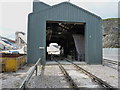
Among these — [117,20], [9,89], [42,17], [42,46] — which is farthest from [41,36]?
[117,20]

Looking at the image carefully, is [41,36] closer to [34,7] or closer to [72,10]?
Result: [72,10]

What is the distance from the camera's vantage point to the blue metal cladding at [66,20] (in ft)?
41.3

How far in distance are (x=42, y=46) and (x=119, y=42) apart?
24.3m

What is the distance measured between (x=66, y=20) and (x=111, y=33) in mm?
24528

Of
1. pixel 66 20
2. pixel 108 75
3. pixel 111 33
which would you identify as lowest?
pixel 108 75

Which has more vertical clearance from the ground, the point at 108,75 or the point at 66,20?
the point at 66,20

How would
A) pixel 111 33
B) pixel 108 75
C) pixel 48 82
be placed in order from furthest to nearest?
pixel 111 33, pixel 108 75, pixel 48 82

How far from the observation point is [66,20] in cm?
1316

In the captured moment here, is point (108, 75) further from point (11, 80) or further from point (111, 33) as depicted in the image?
point (111, 33)

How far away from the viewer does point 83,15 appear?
44.3ft

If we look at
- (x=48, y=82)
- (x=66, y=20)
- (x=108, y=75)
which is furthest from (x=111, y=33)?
(x=48, y=82)

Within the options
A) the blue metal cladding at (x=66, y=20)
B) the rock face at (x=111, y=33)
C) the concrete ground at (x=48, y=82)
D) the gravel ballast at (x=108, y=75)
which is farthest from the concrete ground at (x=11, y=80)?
the rock face at (x=111, y=33)

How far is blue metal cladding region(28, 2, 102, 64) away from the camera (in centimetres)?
1259

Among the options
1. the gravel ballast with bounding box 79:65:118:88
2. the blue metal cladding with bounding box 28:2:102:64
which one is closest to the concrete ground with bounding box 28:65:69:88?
the gravel ballast with bounding box 79:65:118:88
